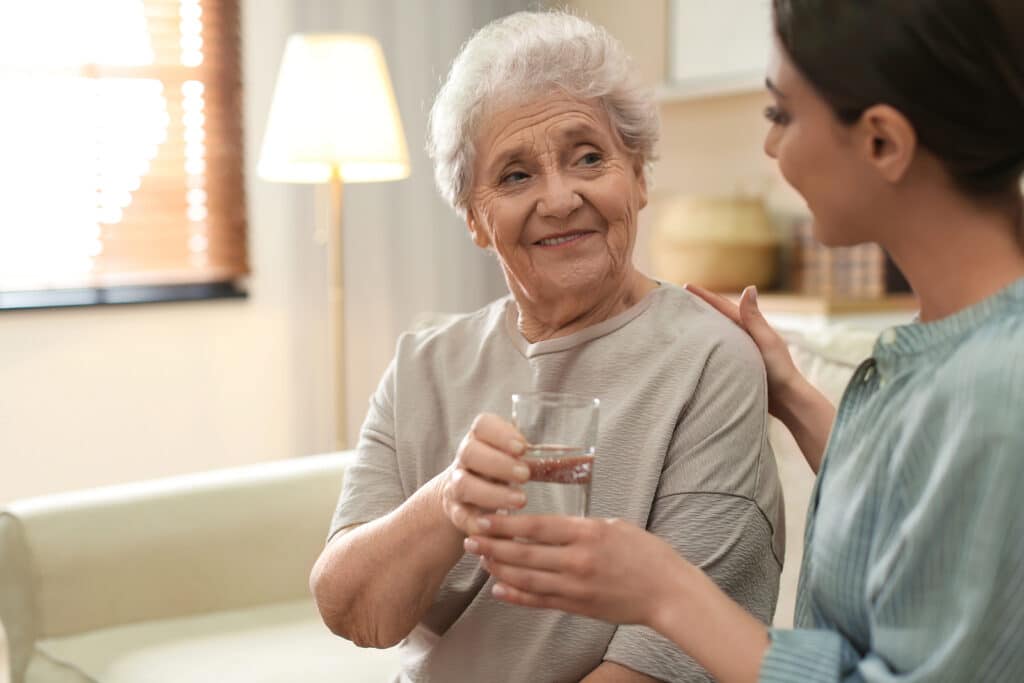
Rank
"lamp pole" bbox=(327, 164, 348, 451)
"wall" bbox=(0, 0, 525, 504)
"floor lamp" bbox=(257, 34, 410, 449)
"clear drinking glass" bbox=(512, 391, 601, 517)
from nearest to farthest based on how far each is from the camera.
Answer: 1. "clear drinking glass" bbox=(512, 391, 601, 517)
2. "floor lamp" bbox=(257, 34, 410, 449)
3. "lamp pole" bbox=(327, 164, 348, 451)
4. "wall" bbox=(0, 0, 525, 504)

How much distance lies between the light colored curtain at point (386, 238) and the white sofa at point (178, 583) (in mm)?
1666

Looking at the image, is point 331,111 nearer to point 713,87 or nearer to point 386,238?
point 386,238

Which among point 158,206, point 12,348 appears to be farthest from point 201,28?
point 12,348

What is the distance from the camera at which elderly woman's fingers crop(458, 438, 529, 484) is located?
984 millimetres

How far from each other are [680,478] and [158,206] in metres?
2.75

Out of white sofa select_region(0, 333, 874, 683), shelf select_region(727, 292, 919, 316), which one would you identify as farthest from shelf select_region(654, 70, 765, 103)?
white sofa select_region(0, 333, 874, 683)

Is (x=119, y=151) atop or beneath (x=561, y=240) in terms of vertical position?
beneath

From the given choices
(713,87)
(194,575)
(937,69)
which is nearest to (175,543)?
(194,575)

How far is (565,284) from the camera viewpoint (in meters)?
1.37

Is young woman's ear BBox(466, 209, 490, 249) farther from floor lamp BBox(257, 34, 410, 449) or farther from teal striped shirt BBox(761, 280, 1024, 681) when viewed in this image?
floor lamp BBox(257, 34, 410, 449)

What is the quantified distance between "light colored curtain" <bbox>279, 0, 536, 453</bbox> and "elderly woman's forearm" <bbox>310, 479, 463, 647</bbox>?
2.53 meters

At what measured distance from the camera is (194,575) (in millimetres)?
2055

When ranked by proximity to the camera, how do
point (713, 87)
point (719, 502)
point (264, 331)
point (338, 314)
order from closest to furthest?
1. point (719, 502)
2. point (338, 314)
3. point (713, 87)
4. point (264, 331)

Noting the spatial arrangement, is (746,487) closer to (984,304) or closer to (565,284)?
(565,284)
